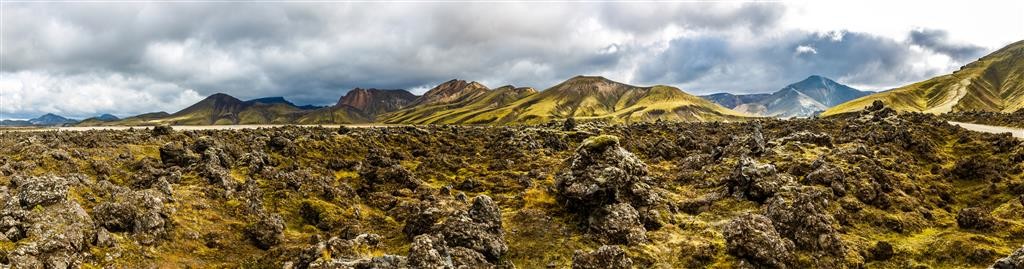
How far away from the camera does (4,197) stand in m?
31.6

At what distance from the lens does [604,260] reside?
2911 centimetres

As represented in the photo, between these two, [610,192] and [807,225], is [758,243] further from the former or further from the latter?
[610,192]

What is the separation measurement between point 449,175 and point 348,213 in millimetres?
23907

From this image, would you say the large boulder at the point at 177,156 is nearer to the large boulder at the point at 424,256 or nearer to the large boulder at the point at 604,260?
the large boulder at the point at 424,256

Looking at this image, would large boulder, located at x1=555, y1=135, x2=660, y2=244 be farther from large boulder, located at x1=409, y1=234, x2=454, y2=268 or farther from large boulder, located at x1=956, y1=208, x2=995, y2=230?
large boulder, located at x1=956, y1=208, x2=995, y2=230

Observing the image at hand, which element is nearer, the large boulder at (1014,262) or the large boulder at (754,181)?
the large boulder at (1014,262)

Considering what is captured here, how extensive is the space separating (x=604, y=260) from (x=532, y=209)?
16.5m

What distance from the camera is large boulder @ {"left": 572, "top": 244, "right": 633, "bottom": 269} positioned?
29.0 meters

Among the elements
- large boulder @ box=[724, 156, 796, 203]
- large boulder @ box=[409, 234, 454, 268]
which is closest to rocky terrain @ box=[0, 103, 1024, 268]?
large boulder @ box=[409, 234, 454, 268]

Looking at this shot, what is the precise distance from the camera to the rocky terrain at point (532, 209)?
29.5m

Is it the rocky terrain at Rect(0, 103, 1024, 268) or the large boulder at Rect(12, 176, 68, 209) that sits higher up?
the large boulder at Rect(12, 176, 68, 209)

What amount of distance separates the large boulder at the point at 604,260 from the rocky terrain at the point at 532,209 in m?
0.13

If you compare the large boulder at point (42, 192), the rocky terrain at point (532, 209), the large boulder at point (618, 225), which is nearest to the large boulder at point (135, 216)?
the rocky terrain at point (532, 209)

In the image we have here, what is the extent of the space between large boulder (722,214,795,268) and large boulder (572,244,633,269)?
7.58 metres
